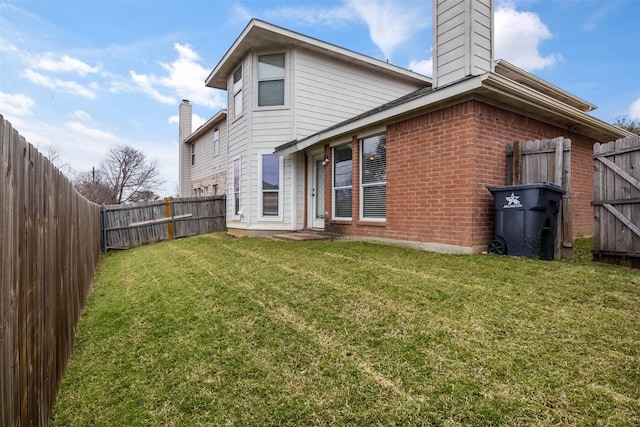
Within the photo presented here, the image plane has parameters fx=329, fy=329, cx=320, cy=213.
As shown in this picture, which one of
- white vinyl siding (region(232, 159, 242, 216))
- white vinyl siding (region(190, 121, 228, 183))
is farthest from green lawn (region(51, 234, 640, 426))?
white vinyl siding (region(190, 121, 228, 183))

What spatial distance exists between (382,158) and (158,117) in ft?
71.8

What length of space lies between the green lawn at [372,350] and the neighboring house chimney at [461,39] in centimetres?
344

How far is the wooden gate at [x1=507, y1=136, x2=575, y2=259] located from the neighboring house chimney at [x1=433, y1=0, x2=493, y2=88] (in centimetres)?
149

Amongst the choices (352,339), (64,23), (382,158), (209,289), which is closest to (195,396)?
(352,339)

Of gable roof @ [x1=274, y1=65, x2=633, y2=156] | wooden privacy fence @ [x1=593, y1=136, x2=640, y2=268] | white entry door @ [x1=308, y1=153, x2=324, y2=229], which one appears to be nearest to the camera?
wooden privacy fence @ [x1=593, y1=136, x2=640, y2=268]

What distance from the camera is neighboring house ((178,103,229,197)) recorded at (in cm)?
1506

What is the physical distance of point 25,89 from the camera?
1553cm

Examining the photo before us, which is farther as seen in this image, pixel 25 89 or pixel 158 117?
pixel 158 117

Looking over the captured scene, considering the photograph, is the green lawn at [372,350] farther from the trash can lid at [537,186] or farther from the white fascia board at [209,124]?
the white fascia board at [209,124]

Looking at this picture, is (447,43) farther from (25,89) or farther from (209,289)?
(25,89)

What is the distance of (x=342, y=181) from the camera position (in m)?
8.00

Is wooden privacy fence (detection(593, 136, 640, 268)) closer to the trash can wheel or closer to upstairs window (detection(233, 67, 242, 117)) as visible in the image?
the trash can wheel

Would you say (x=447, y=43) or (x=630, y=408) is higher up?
(x=447, y=43)

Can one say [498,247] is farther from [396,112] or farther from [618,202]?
[396,112]
